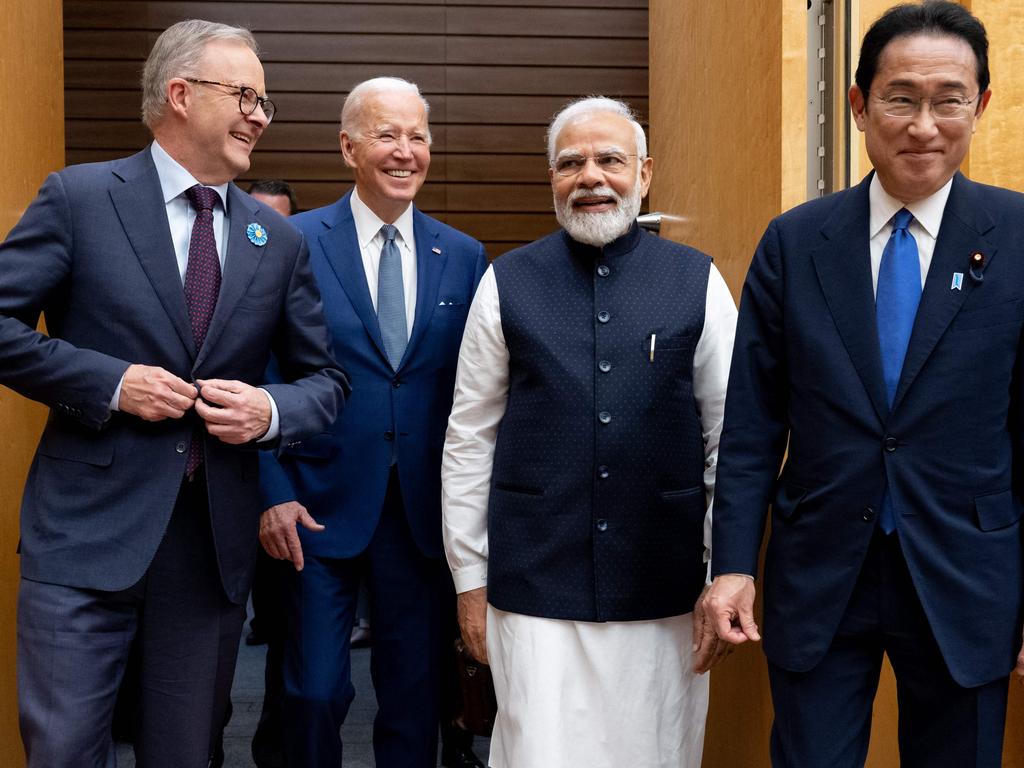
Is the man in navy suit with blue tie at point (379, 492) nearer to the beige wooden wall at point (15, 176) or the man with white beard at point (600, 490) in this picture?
the man with white beard at point (600, 490)

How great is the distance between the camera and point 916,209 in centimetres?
179

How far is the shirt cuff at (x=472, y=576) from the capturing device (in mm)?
2393

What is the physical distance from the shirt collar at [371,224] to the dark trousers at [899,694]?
1.47 m

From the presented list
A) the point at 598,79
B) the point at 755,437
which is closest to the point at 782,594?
the point at 755,437

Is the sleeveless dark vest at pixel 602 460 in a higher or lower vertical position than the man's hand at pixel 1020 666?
higher

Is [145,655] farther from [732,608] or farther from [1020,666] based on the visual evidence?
[1020,666]

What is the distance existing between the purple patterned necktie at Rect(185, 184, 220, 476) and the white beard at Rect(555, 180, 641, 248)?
69cm

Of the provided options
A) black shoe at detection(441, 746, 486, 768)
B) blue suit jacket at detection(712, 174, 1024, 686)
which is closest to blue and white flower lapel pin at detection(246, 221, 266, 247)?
blue suit jacket at detection(712, 174, 1024, 686)

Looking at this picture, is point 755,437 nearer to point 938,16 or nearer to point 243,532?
point 938,16

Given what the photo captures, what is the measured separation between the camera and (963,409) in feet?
5.57

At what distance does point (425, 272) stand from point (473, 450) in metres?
0.56

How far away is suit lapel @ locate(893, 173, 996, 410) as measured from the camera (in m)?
1.70

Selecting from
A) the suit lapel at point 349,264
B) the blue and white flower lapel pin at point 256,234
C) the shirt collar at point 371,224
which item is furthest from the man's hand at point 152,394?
the shirt collar at point 371,224

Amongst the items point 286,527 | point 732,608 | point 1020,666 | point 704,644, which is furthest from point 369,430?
point 1020,666
